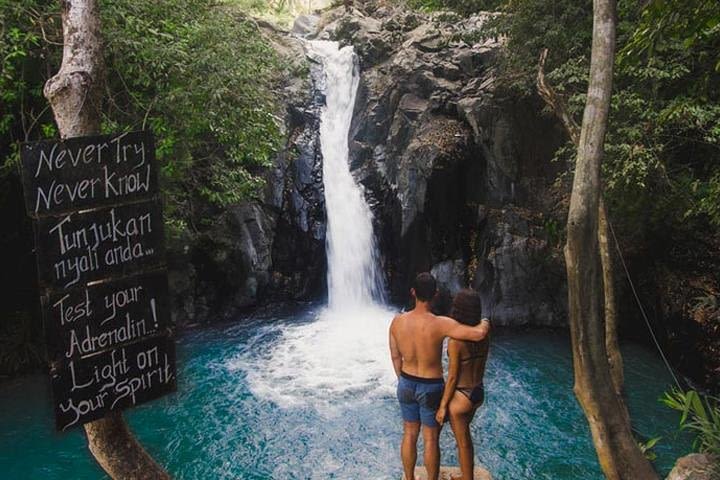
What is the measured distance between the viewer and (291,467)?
6.93 meters

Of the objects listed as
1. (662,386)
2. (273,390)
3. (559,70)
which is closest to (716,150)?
(559,70)

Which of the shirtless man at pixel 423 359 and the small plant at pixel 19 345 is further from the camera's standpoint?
the small plant at pixel 19 345

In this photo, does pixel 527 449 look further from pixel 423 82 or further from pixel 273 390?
pixel 423 82

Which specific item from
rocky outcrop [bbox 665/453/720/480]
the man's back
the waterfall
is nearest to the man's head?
the man's back

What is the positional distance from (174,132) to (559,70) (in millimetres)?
6805

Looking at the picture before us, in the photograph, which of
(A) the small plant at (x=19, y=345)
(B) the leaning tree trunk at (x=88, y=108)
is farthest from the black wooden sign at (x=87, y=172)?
(A) the small plant at (x=19, y=345)

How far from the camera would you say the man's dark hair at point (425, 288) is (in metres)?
4.30

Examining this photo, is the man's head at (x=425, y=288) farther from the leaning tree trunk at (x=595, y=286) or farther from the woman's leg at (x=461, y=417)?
the leaning tree trunk at (x=595, y=286)

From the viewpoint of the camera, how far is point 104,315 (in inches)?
124

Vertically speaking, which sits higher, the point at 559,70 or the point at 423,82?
the point at 423,82

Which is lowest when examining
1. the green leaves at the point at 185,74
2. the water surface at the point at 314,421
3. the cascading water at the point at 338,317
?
the water surface at the point at 314,421

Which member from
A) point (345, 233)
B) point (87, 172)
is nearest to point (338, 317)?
point (345, 233)

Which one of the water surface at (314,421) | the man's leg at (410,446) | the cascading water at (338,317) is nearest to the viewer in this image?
the man's leg at (410,446)

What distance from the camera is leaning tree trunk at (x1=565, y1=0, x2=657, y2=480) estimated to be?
473cm
